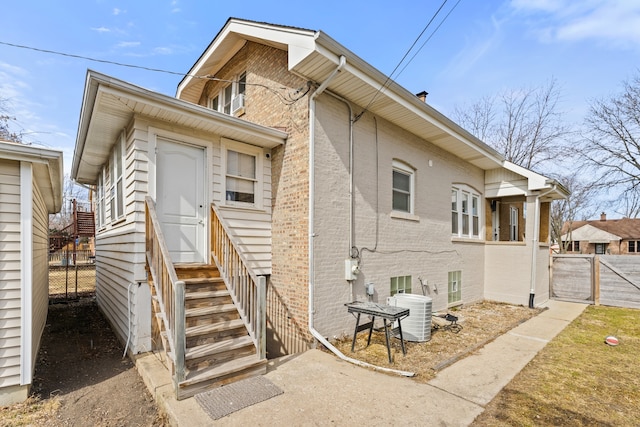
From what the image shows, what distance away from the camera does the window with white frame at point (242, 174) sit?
597 cm

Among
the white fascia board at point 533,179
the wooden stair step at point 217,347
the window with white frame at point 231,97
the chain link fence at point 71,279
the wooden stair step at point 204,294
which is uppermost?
the window with white frame at point 231,97

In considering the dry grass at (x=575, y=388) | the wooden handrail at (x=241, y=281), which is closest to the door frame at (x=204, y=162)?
the wooden handrail at (x=241, y=281)

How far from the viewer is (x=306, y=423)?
3.13 meters

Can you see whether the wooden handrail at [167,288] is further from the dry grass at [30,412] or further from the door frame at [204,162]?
the dry grass at [30,412]

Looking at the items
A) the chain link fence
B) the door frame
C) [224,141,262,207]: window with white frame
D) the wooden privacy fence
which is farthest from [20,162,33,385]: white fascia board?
the wooden privacy fence

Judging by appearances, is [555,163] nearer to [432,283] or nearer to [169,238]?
[432,283]

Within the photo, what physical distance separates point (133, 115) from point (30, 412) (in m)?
4.11

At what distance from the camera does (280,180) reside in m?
6.24

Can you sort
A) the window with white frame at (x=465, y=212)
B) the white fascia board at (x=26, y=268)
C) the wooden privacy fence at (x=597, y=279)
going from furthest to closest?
the wooden privacy fence at (x=597, y=279) < the window with white frame at (x=465, y=212) < the white fascia board at (x=26, y=268)

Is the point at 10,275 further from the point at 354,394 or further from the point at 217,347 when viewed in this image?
the point at 354,394

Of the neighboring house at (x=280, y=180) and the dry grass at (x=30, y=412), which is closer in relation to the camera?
the dry grass at (x=30, y=412)

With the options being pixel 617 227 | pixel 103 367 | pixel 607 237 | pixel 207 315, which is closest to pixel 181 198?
pixel 207 315

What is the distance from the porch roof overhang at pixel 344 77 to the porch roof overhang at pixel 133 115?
4.60 ft

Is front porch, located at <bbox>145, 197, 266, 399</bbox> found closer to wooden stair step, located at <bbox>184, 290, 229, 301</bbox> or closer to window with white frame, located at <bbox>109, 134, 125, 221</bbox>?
wooden stair step, located at <bbox>184, 290, 229, 301</bbox>
